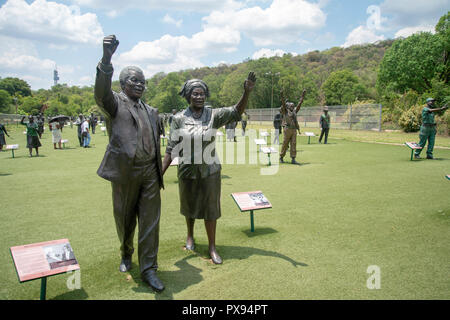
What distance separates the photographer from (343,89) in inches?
2918

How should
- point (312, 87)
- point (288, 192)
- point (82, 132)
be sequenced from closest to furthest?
point (288, 192) < point (82, 132) < point (312, 87)

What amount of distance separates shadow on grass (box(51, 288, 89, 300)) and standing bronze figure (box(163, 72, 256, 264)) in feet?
4.79

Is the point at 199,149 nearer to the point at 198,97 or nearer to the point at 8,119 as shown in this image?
the point at 198,97

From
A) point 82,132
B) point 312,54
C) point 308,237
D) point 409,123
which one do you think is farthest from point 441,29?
point 312,54

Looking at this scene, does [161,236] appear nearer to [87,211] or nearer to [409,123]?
[87,211]

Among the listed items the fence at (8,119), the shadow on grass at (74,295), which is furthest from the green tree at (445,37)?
the fence at (8,119)

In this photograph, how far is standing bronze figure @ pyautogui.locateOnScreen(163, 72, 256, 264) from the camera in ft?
12.4

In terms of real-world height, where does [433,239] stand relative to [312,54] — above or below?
below

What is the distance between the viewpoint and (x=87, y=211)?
21.0 feet

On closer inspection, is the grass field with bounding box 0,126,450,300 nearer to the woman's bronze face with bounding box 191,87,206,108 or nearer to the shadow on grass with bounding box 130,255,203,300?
the shadow on grass with bounding box 130,255,203,300

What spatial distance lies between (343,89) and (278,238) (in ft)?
251

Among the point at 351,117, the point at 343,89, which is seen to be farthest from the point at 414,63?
the point at 343,89

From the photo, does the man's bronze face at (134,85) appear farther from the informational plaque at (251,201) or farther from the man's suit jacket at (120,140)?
the informational plaque at (251,201)

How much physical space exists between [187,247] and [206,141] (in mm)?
1609
